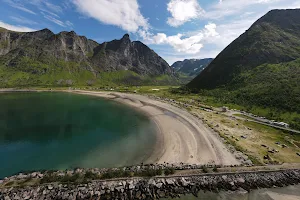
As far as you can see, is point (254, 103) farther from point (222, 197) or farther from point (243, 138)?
point (222, 197)

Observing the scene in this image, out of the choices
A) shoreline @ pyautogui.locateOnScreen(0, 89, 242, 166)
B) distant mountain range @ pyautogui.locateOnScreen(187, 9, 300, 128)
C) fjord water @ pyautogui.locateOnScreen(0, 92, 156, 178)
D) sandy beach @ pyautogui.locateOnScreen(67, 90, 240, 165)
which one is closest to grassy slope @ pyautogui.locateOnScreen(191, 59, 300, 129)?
distant mountain range @ pyautogui.locateOnScreen(187, 9, 300, 128)

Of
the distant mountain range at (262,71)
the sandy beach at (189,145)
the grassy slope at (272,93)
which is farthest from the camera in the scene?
the distant mountain range at (262,71)

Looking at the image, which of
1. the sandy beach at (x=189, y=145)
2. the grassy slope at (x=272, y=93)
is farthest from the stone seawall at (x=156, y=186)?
the grassy slope at (x=272, y=93)

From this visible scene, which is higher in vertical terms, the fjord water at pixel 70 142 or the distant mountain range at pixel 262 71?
the distant mountain range at pixel 262 71

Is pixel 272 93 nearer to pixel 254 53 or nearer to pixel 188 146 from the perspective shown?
pixel 188 146

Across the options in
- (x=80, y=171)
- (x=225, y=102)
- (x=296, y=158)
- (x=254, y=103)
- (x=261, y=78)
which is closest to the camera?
(x=80, y=171)

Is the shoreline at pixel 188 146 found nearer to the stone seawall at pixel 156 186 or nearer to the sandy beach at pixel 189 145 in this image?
the sandy beach at pixel 189 145

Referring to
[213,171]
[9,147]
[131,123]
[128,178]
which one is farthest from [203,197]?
[9,147]
